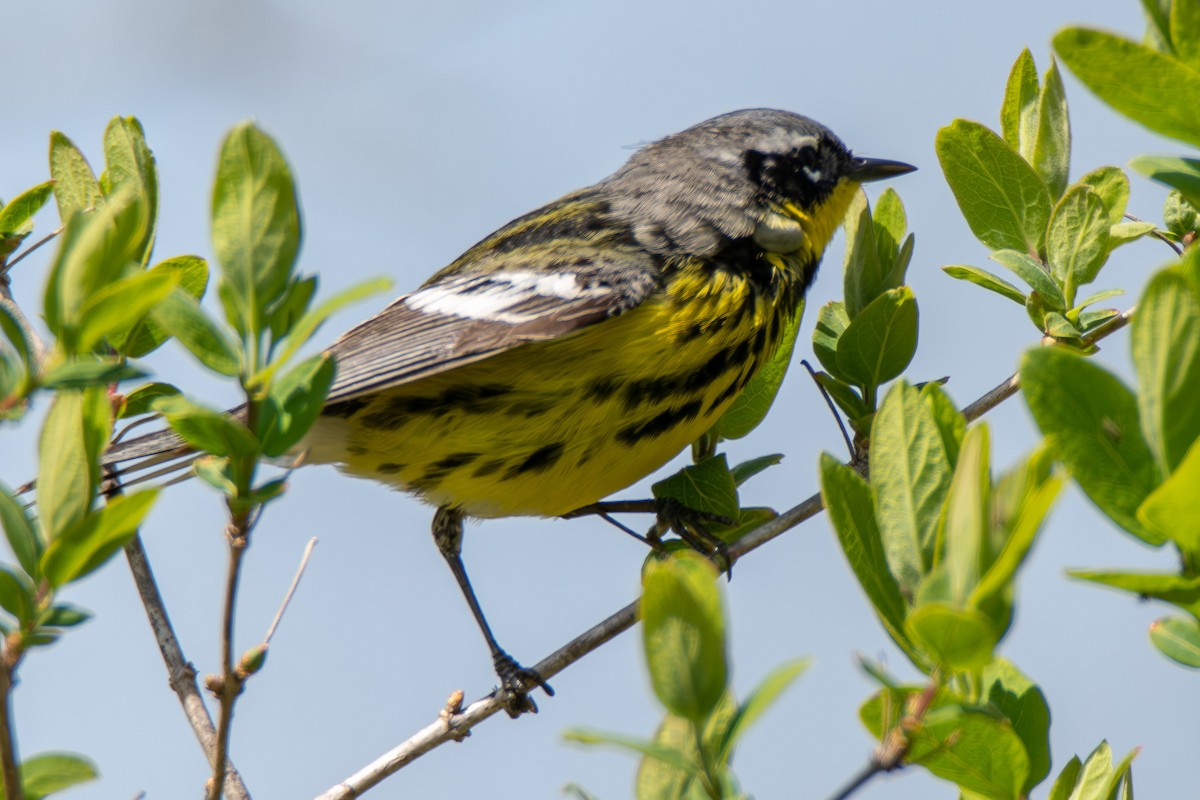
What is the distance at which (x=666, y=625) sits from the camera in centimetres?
111

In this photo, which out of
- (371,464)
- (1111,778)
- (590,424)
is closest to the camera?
(1111,778)

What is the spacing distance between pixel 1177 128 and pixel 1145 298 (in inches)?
14.8

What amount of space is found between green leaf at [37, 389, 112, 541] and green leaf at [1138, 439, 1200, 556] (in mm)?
977

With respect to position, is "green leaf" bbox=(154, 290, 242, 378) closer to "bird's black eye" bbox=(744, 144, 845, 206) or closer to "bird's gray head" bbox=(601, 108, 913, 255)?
"bird's gray head" bbox=(601, 108, 913, 255)

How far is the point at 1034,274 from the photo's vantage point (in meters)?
2.22

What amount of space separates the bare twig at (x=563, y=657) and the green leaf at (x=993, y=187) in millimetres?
296

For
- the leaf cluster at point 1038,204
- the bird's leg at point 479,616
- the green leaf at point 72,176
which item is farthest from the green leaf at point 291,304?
the bird's leg at point 479,616

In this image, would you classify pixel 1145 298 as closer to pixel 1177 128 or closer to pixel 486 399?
pixel 1177 128

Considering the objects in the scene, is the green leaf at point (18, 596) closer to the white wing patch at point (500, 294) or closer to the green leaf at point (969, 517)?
the green leaf at point (969, 517)

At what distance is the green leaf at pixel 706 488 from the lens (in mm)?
2939

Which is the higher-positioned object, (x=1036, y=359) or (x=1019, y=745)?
(x=1036, y=359)

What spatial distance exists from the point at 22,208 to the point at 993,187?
1817mm

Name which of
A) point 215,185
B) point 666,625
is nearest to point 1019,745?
point 666,625

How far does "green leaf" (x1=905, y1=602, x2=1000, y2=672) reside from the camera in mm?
1047
